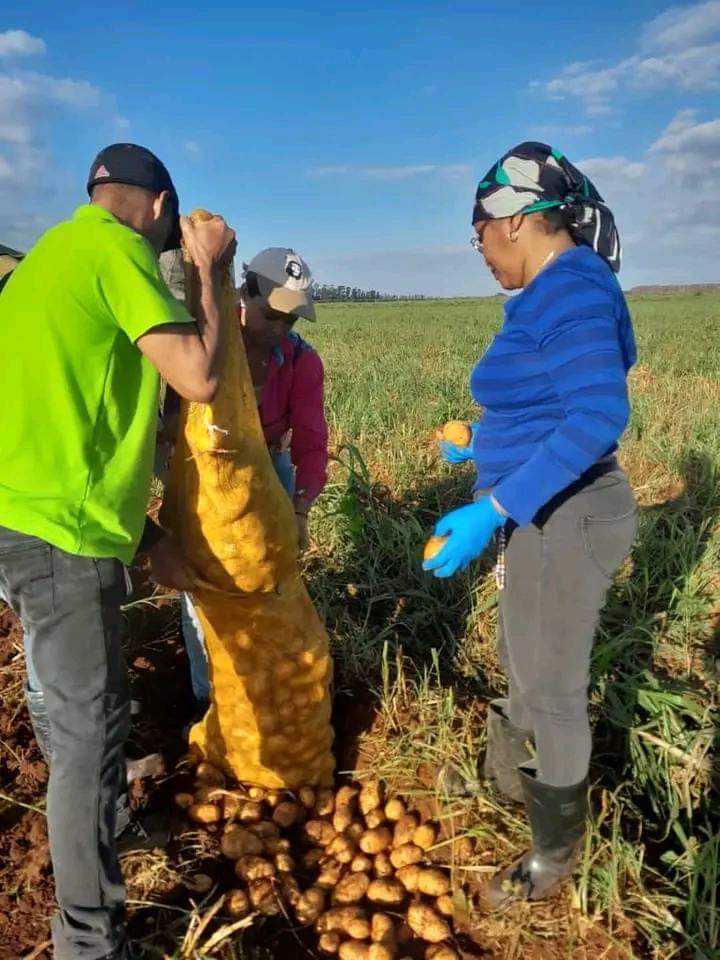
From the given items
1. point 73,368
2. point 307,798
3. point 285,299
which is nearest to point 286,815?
point 307,798

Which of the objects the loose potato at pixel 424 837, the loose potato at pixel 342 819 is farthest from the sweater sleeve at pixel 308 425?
the loose potato at pixel 424 837

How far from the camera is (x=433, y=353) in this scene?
12.8 m

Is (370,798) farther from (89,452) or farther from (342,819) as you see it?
(89,452)

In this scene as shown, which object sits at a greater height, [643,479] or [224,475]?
[224,475]

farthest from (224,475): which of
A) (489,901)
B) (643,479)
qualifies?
(643,479)

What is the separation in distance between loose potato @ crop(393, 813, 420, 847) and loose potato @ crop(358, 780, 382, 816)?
0.31 ft

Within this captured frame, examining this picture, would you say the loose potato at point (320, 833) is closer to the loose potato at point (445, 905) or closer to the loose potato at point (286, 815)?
the loose potato at point (286, 815)

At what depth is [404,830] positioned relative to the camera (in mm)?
1935

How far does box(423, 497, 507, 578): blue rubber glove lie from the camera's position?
1.66 metres

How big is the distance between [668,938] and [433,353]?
38.2ft

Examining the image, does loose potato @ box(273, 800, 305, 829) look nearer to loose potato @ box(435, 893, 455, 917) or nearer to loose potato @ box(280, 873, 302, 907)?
loose potato @ box(280, 873, 302, 907)

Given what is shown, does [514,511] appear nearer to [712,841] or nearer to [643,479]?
[712,841]

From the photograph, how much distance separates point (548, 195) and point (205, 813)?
1.76 m

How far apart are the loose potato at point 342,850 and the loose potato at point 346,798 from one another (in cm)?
12
